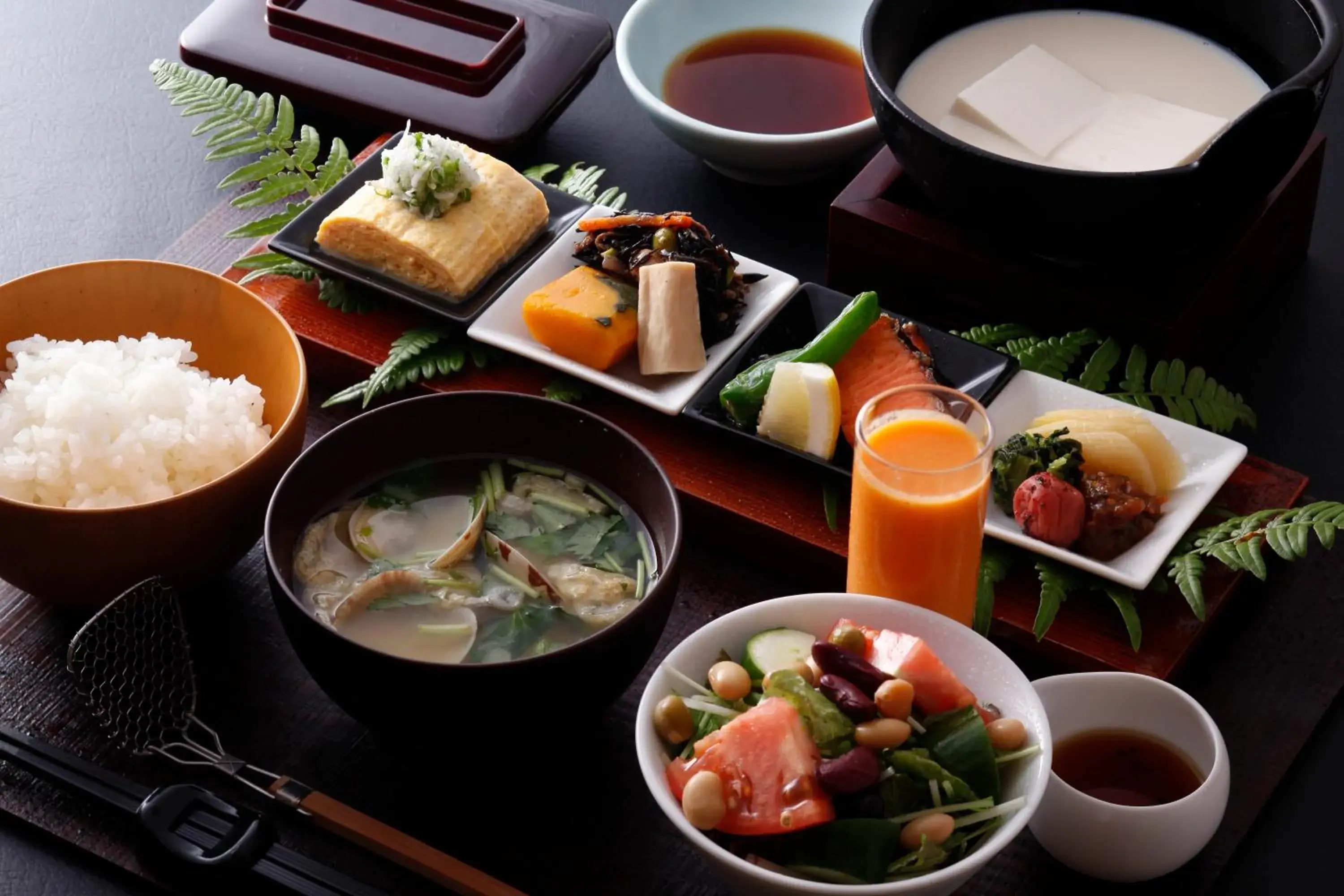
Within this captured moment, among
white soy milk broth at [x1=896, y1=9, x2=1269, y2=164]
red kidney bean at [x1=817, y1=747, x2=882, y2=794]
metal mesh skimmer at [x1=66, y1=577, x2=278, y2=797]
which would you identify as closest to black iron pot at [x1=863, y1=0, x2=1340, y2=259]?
white soy milk broth at [x1=896, y1=9, x2=1269, y2=164]

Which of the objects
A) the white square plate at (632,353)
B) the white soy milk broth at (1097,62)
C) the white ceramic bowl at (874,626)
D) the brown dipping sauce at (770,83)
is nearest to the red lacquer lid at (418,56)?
the brown dipping sauce at (770,83)

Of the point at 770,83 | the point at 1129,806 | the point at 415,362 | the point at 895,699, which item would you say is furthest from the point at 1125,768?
the point at 770,83

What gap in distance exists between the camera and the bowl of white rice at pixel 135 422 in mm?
1741

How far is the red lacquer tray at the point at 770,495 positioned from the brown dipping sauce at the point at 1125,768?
144mm

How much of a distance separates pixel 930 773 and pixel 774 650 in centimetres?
21

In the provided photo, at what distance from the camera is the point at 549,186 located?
2.43 m

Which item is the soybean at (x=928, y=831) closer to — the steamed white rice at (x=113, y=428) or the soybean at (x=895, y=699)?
the soybean at (x=895, y=699)

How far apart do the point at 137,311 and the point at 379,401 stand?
35cm

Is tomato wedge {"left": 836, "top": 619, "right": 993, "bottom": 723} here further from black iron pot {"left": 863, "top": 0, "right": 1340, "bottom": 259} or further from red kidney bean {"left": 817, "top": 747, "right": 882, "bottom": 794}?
black iron pot {"left": 863, "top": 0, "right": 1340, "bottom": 259}

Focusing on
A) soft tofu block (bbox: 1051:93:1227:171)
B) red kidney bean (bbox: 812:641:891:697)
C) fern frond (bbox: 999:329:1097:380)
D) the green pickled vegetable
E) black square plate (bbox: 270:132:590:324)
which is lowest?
black square plate (bbox: 270:132:590:324)

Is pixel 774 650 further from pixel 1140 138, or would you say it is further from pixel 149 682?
pixel 1140 138

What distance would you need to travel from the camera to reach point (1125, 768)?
1627mm

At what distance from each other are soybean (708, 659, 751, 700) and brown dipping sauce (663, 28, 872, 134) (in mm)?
1255

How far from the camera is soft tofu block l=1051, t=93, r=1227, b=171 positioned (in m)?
2.16
